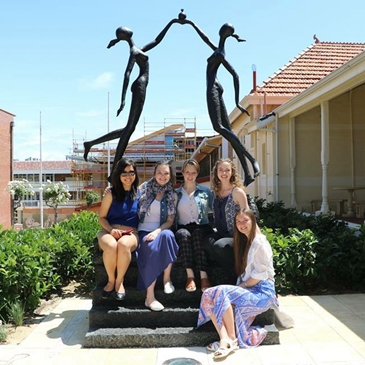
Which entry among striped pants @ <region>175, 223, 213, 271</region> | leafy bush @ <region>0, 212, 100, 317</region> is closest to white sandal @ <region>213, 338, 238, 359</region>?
striped pants @ <region>175, 223, 213, 271</region>

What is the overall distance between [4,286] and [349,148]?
1133 cm

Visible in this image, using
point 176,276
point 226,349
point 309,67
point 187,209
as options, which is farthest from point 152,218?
point 309,67

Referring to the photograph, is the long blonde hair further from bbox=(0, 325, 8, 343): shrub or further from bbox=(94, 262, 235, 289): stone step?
bbox=(0, 325, 8, 343): shrub

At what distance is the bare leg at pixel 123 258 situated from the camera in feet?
13.2

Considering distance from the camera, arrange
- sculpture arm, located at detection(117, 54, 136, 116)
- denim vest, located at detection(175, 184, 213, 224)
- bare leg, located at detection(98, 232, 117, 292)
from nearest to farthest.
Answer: bare leg, located at detection(98, 232, 117, 292) < denim vest, located at detection(175, 184, 213, 224) < sculpture arm, located at detection(117, 54, 136, 116)

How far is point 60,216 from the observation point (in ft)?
136

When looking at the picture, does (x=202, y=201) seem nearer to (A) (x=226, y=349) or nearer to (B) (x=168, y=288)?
(B) (x=168, y=288)

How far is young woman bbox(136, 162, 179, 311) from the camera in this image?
163 inches

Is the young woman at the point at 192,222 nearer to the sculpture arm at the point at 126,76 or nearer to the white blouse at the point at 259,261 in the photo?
the white blouse at the point at 259,261

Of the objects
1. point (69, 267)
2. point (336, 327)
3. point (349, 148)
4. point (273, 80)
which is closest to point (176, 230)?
point (336, 327)

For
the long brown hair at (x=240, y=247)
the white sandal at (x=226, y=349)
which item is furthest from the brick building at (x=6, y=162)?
the white sandal at (x=226, y=349)

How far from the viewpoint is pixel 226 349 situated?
11.7 feet

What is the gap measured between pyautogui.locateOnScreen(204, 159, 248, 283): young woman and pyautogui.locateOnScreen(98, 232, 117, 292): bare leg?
0.93m

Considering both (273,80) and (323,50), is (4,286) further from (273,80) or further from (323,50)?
(323,50)
